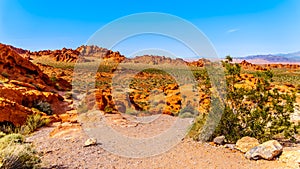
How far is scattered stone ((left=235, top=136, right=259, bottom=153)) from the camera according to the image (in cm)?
668

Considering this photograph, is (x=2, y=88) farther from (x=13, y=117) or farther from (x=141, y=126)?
(x=141, y=126)

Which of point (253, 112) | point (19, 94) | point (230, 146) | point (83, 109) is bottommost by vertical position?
point (230, 146)

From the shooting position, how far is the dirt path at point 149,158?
5520mm

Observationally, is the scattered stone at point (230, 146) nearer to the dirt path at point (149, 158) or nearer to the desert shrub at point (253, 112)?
the dirt path at point (149, 158)

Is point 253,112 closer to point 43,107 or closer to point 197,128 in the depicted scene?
point 197,128

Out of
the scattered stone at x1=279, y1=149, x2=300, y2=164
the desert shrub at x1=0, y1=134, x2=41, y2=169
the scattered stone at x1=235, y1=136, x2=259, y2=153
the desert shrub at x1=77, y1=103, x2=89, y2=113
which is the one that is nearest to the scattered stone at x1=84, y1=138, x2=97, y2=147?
the desert shrub at x1=0, y1=134, x2=41, y2=169

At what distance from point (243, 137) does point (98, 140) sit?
12.8 ft

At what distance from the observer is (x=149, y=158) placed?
6062 mm

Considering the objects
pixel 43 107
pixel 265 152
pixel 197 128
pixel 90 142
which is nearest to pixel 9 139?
pixel 90 142

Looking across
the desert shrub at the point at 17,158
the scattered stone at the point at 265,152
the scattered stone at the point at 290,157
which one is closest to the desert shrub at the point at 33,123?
the desert shrub at the point at 17,158

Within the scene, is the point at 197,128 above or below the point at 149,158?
above

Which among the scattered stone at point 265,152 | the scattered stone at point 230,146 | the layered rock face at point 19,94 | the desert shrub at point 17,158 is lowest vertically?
the scattered stone at point 230,146

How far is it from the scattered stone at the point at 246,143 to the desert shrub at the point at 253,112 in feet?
1.24

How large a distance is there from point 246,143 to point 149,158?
8.54 feet
